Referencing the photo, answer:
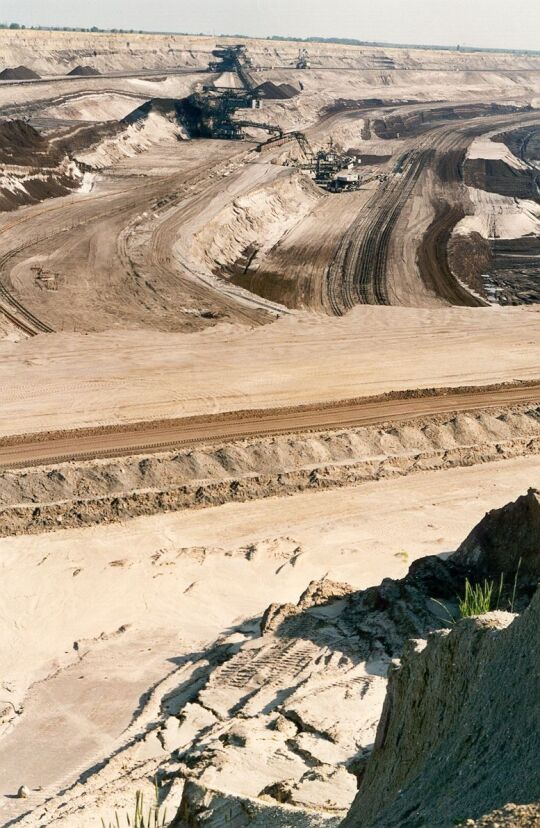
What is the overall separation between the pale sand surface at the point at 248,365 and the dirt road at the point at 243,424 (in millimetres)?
555


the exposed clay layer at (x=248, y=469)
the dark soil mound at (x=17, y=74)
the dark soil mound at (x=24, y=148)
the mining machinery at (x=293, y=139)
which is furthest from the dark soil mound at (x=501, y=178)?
the dark soil mound at (x=17, y=74)

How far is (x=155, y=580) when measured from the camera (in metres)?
16.2

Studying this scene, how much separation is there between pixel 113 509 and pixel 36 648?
16.0 ft

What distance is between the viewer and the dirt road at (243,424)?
68.8 ft

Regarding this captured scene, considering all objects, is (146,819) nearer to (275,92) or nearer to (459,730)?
(459,730)

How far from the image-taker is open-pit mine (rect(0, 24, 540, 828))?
8.49 m

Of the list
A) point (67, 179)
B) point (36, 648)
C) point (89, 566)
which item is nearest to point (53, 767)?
point (36, 648)

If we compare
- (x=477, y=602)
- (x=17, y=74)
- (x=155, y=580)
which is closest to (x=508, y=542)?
(x=477, y=602)

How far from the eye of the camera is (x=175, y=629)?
14.7 m

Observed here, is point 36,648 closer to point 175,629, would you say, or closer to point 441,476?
point 175,629

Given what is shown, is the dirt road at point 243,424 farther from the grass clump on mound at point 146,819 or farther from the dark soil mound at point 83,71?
the dark soil mound at point 83,71

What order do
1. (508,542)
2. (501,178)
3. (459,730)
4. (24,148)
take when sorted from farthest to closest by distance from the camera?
(501,178) → (24,148) → (508,542) → (459,730)

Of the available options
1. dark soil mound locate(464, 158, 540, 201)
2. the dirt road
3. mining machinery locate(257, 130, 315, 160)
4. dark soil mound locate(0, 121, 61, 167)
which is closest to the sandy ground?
the dirt road

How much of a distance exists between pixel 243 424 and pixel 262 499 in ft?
11.8
